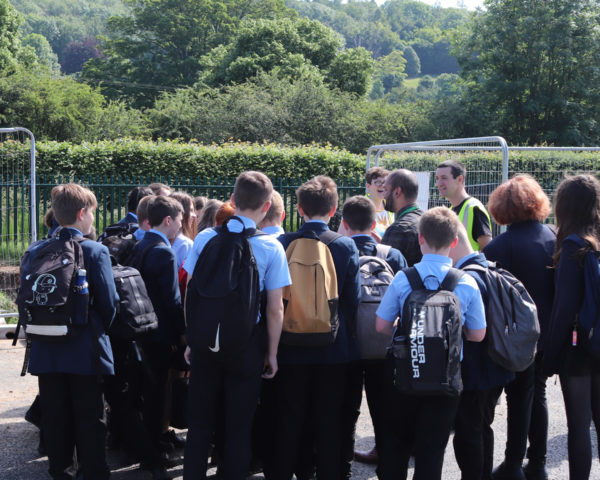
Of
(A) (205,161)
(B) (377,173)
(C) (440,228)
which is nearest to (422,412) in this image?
(C) (440,228)

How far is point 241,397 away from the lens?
11.7 feet

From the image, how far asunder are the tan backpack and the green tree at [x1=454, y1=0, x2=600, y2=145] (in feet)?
87.5

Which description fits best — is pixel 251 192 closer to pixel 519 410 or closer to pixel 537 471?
pixel 519 410

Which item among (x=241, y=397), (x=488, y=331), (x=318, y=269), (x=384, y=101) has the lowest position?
(x=241, y=397)

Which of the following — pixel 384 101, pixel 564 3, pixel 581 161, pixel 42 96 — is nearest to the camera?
pixel 581 161

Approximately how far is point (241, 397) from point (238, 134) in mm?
20618

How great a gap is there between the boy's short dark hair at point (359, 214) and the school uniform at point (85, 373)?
1487mm

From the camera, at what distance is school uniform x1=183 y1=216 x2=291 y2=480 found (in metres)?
3.54

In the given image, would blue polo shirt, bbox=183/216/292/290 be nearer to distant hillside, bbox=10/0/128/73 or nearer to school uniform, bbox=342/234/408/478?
school uniform, bbox=342/234/408/478

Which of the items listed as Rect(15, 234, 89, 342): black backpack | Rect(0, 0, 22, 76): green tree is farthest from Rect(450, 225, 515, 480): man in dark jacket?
Rect(0, 0, 22, 76): green tree

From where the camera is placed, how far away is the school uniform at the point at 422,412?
334cm

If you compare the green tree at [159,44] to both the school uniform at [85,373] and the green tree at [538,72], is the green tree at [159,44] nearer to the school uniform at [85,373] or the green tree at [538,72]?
the green tree at [538,72]

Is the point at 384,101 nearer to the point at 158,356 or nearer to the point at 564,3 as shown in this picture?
the point at 564,3

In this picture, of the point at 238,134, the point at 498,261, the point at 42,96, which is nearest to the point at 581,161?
the point at 498,261
